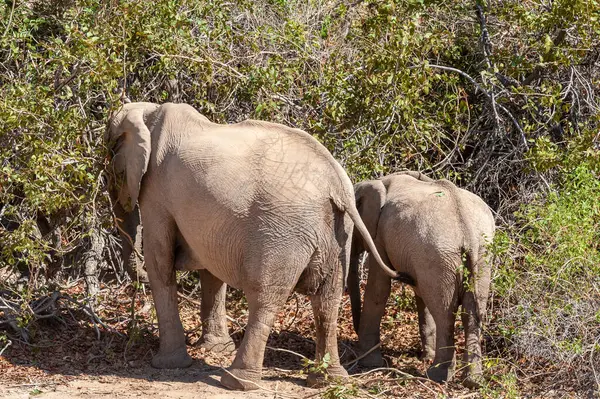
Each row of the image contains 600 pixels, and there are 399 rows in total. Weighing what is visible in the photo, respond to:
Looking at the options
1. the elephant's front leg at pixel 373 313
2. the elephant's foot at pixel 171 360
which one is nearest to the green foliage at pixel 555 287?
the elephant's front leg at pixel 373 313

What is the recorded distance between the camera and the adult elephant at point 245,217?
306 inches

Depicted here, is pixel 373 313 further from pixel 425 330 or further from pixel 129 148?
pixel 129 148

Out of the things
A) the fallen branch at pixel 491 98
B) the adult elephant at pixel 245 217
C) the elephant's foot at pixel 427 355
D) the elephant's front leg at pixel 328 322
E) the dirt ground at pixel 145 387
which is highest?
the fallen branch at pixel 491 98

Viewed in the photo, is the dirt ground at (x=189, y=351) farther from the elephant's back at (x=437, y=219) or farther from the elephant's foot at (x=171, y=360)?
the elephant's back at (x=437, y=219)

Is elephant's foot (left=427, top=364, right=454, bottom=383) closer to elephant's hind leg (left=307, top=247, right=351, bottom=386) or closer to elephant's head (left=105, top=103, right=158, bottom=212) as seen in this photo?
elephant's hind leg (left=307, top=247, right=351, bottom=386)

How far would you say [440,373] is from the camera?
26.9 ft

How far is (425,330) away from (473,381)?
3.50 ft

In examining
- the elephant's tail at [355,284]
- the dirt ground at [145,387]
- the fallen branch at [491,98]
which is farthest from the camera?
the fallen branch at [491,98]

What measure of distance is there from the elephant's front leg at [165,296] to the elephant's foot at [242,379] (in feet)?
2.50

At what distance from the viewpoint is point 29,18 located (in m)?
10.7

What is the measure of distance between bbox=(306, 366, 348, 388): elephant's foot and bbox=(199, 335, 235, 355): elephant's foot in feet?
4.18

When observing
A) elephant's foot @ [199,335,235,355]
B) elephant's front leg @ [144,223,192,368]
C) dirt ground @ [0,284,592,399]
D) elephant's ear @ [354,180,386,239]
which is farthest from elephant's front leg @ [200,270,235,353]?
elephant's ear @ [354,180,386,239]

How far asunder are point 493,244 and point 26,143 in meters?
4.07

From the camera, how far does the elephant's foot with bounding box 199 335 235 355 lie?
9078 mm
